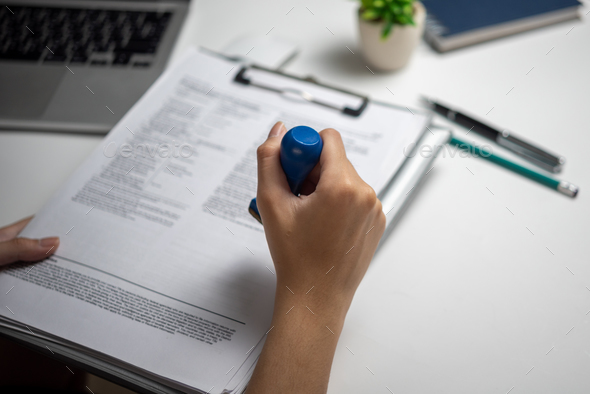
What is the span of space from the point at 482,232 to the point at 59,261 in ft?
1.55

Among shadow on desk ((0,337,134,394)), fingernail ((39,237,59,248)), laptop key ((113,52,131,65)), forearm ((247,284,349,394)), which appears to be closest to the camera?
forearm ((247,284,349,394))

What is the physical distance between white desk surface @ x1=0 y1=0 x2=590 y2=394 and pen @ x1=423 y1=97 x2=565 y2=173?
0.02 meters

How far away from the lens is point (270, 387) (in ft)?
1.17

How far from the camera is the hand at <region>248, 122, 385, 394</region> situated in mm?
361

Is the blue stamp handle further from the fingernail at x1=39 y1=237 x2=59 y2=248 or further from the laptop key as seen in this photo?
the laptop key

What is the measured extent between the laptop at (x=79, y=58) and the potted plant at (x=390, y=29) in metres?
0.33

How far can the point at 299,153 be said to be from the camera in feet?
1.20

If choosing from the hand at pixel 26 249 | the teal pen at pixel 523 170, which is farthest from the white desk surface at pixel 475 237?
the hand at pixel 26 249

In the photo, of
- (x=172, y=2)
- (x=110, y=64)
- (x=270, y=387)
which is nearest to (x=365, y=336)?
(x=270, y=387)

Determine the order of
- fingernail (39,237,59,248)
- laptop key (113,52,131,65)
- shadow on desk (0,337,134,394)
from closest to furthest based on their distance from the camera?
fingernail (39,237,59,248)
shadow on desk (0,337,134,394)
laptop key (113,52,131,65)

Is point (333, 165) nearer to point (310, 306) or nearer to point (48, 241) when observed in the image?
point (310, 306)

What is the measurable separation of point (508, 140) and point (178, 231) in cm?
45

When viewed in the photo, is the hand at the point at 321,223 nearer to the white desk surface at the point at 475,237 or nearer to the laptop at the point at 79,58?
the white desk surface at the point at 475,237

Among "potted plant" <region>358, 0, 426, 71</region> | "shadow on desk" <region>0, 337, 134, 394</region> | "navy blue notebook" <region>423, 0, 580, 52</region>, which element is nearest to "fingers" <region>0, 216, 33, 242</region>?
"shadow on desk" <region>0, 337, 134, 394</region>
